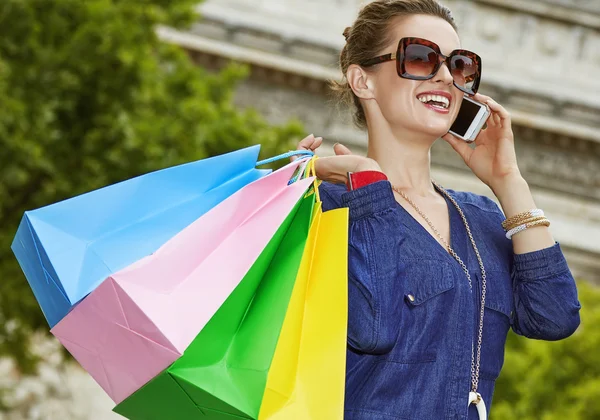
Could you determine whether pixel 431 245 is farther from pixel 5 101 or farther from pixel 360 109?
pixel 5 101

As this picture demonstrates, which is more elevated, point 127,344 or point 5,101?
point 127,344

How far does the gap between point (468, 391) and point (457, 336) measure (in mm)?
131

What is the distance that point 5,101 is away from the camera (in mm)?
9305

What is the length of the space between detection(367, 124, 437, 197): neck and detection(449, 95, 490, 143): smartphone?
0.54 feet

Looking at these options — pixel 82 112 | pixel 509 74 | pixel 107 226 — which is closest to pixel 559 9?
pixel 509 74

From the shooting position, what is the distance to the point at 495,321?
2.88 metres

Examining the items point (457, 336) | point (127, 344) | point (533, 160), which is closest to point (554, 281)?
point (457, 336)

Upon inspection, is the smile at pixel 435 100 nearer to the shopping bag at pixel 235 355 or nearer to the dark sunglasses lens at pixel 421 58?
the dark sunglasses lens at pixel 421 58

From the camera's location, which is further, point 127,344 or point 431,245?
point 431,245

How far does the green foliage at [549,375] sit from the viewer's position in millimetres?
10500

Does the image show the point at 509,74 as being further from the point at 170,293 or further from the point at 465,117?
the point at 170,293

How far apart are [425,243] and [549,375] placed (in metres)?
8.33

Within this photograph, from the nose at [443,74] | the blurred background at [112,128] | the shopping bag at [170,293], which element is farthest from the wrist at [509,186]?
the blurred background at [112,128]

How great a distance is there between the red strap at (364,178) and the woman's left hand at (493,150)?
1.43 feet
